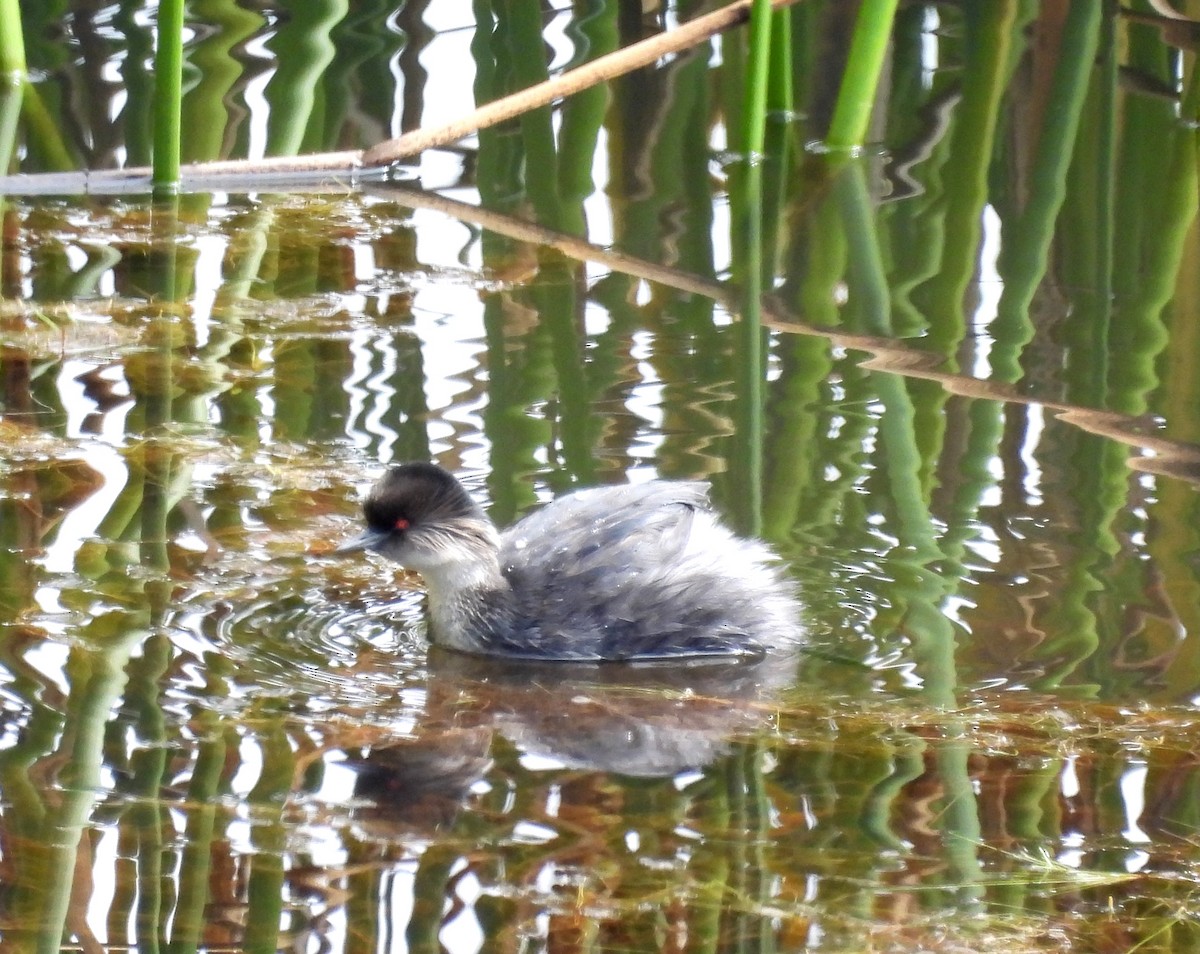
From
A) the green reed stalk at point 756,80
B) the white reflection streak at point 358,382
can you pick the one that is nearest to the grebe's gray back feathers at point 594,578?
the white reflection streak at point 358,382

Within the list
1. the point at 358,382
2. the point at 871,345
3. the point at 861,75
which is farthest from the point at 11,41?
the point at 871,345

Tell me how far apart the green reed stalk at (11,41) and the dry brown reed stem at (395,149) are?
704 mm

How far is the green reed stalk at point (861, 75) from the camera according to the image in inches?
297

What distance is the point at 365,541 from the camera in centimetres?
477

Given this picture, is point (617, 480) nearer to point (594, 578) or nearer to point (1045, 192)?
point (594, 578)

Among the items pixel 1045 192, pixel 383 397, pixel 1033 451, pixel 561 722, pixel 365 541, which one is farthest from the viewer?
pixel 1045 192

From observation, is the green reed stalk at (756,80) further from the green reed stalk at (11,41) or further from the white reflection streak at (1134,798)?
the white reflection streak at (1134,798)

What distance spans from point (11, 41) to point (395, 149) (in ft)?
5.65

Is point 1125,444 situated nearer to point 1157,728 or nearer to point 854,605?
point 854,605

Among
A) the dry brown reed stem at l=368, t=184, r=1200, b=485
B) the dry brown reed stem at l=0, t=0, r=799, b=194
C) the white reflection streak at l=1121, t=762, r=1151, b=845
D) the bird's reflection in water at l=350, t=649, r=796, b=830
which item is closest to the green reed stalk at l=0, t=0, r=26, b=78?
the dry brown reed stem at l=0, t=0, r=799, b=194

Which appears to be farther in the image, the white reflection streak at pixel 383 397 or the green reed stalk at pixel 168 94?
the green reed stalk at pixel 168 94

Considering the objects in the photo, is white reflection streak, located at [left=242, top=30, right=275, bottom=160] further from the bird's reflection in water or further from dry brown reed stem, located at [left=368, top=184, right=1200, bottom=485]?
the bird's reflection in water

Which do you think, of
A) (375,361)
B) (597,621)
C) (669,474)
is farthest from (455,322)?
(597,621)

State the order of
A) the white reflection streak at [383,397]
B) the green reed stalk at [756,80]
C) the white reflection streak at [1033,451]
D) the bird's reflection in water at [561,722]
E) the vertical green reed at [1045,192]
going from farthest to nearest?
the green reed stalk at [756,80], the vertical green reed at [1045,192], the white reflection streak at [383,397], the white reflection streak at [1033,451], the bird's reflection in water at [561,722]
